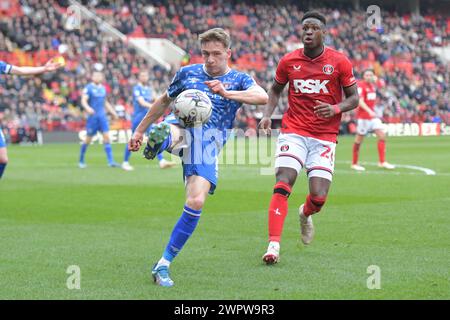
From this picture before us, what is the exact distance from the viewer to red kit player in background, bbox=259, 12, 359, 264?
818cm

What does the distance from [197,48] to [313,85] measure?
3637cm

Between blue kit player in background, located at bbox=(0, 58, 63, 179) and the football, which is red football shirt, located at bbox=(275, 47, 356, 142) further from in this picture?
blue kit player in background, located at bbox=(0, 58, 63, 179)

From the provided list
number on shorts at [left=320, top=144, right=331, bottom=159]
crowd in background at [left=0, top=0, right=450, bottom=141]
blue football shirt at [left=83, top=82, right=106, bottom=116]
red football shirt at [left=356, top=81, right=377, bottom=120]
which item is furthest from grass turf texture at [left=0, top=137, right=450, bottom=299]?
crowd in background at [left=0, top=0, right=450, bottom=141]

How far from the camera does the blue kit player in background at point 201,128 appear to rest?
665 centimetres

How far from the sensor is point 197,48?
44.2m

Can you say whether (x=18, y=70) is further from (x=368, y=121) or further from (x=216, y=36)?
(x=368, y=121)

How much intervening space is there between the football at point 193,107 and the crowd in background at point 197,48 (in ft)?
90.1

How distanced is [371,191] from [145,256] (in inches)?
268

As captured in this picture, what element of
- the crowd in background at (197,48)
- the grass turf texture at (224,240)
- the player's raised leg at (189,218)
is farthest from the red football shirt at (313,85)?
the crowd in background at (197,48)

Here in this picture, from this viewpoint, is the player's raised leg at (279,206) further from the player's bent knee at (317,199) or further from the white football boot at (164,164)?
the white football boot at (164,164)

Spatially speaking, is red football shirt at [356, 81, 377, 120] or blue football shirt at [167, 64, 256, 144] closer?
blue football shirt at [167, 64, 256, 144]

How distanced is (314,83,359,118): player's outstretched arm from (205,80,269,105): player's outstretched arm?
3.29 ft
